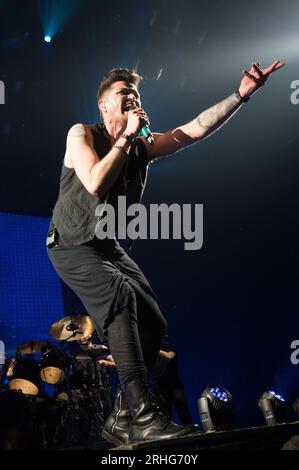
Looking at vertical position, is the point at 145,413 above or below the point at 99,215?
below

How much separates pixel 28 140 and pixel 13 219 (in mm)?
1465

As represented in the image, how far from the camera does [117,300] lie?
2.15 meters

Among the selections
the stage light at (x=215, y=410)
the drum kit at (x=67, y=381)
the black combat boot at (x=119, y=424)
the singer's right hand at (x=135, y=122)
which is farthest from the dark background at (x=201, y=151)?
the black combat boot at (x=119, y=424)

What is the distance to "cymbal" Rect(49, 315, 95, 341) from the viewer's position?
667 centimetres

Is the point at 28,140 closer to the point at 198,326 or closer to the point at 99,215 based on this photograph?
the point at 198,326

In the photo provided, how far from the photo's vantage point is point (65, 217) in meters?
2.39

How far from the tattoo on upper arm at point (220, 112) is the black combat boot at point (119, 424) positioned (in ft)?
5.15

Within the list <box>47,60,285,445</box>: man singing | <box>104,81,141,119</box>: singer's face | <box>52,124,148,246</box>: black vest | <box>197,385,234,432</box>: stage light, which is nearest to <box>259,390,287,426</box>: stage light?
<box>197,385,234,432</box>: stage light

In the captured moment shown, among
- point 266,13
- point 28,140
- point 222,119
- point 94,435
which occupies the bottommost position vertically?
point 94,435

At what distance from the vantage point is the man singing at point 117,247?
209 cm

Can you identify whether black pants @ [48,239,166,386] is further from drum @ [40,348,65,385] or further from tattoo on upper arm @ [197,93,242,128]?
drum @ [40,348,65,385]

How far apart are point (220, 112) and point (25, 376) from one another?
4735 mm
